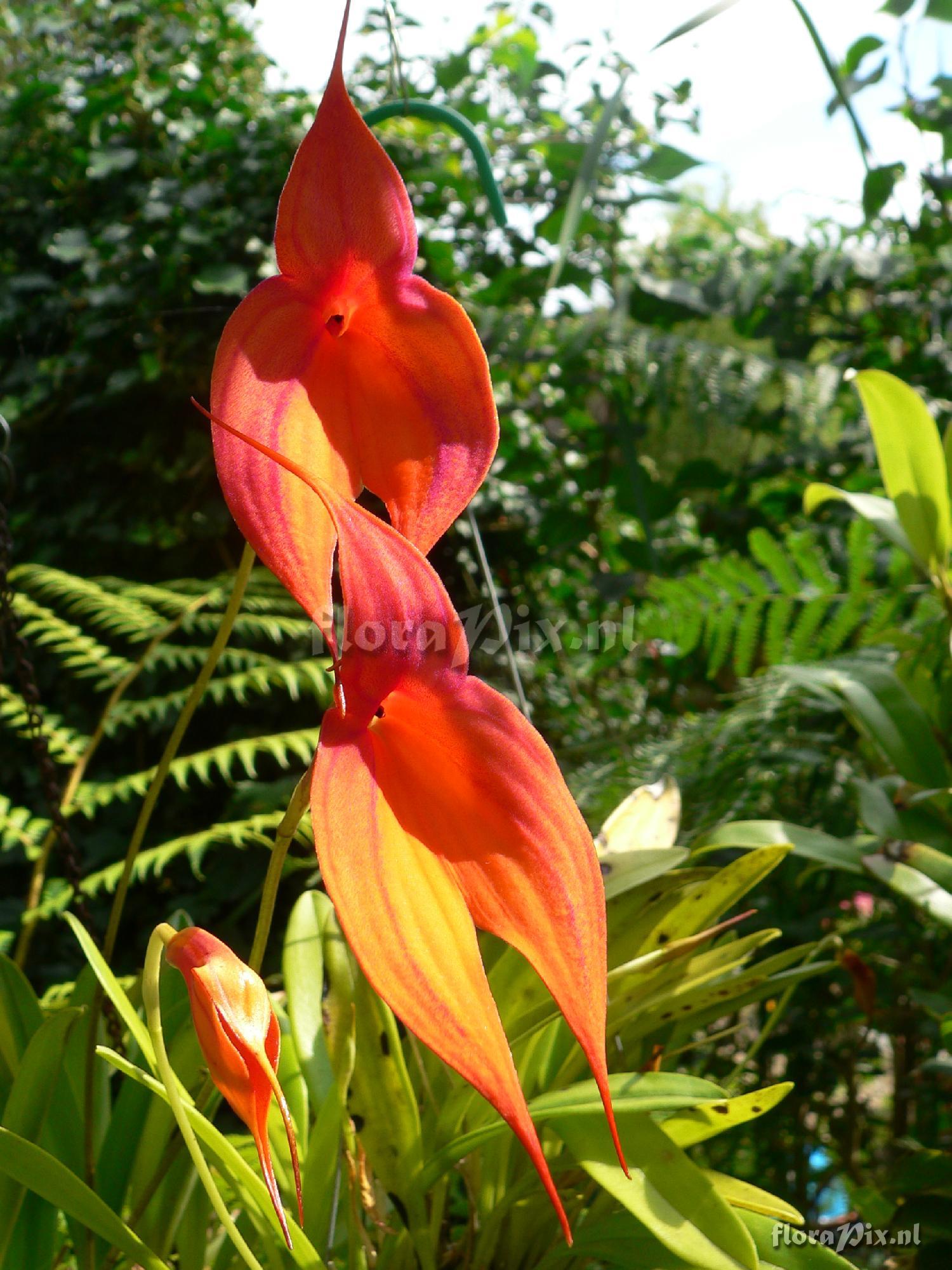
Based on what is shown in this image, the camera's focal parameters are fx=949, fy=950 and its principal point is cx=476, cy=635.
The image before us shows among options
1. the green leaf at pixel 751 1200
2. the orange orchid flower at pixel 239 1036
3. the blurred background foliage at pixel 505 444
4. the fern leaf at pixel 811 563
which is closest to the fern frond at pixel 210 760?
the blurred background foliage at pixel 505 444

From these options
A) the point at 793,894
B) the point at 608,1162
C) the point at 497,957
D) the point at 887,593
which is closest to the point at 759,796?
the point at 793,894

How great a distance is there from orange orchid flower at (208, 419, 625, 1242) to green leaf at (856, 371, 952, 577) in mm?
659

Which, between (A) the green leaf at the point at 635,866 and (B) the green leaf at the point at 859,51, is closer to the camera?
(A) the green leaf at the point at 635,866

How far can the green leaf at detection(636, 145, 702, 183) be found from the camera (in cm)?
157

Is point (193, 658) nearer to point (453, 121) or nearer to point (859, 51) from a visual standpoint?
point (453, 121)

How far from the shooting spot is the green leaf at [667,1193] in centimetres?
48

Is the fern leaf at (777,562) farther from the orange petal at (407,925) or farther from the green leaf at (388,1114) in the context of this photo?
the orange petal at (407,925)

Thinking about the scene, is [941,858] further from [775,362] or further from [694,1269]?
[775,362]

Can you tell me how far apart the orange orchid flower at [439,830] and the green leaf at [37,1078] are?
1.04 ft

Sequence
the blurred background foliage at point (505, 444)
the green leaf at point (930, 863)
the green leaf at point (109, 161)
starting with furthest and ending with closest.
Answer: the green leaf at point (109, 161)
the blurred background foliage at point (505, 444)
the green leaf at point (930, 863)

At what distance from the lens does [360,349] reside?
0.41 metres

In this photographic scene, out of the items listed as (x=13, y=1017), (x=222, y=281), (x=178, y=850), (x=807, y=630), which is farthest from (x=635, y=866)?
(x=222, y=281)

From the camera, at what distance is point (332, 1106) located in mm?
578

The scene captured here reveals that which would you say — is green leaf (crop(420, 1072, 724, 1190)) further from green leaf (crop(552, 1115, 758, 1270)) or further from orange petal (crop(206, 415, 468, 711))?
orange petal (crop(206, 415, 468, 711))
